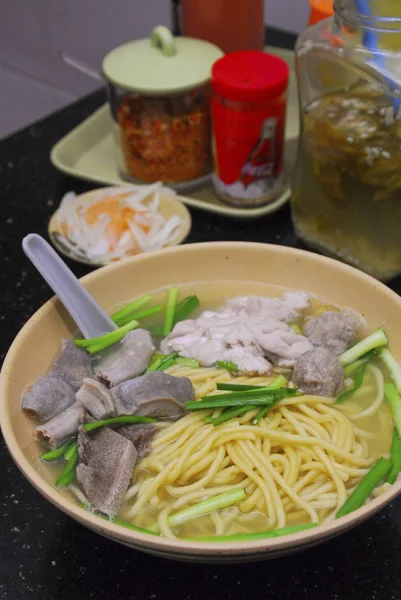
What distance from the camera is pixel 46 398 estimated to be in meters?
0.82

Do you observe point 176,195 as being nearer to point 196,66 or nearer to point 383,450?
point 196,66

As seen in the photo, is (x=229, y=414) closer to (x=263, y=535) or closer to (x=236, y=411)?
(x=236, y=411)

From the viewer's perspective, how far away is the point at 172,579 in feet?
2.56

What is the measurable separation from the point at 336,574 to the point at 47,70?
195 centimetres

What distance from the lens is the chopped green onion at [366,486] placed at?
730 mm

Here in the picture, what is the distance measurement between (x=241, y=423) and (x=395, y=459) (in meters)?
0.19

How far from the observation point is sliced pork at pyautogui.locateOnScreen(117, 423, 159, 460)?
0.82 metres

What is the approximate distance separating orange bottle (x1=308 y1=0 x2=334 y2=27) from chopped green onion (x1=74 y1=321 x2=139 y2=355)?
70cm

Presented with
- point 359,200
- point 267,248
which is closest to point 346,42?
point 359,200

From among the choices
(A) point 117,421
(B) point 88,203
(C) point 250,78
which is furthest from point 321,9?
(A) point 117,421

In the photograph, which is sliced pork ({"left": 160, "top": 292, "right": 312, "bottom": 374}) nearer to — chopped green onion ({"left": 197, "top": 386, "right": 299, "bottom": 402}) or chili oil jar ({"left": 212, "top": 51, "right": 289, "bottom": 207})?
chopped green onion ({"left": 197, "top": 386, "right": 299, "bottom": 402})

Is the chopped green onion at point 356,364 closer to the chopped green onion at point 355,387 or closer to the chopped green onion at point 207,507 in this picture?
the chopped green onion at point 355,387

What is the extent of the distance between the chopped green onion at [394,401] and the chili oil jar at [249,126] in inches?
20.6

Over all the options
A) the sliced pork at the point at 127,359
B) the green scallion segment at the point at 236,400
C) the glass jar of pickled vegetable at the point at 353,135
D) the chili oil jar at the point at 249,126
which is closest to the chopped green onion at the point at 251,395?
the green scallion segment at the point at 236,400
